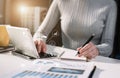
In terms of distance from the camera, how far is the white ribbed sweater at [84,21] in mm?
1533

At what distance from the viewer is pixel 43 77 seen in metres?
0.77

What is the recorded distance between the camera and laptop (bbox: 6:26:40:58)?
1.06 m

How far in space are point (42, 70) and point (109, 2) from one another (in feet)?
2.98

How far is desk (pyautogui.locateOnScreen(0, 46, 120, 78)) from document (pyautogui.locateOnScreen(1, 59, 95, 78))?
4 cm

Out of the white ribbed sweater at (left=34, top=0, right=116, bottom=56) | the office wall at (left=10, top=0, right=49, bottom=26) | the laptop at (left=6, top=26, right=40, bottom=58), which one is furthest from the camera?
the office wall at (left=10, top=0, right=49, bottom=26)

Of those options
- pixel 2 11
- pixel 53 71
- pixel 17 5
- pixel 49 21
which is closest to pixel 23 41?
pixel 53 71

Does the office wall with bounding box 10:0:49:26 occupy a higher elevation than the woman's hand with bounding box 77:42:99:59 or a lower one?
higher

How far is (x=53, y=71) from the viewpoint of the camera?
0.85 metres

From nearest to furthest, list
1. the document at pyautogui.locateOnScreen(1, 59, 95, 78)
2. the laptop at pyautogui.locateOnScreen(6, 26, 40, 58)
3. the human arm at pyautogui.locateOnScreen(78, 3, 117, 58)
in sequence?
1. the document at pyautogui.locateOnScreen(1, 59, 95, 78)
2. the laptop at pyautogui.locateOnScreen(6, 26, 40, 58)
3. the human arm at pyautogui.locateOnScreen(78, 3, 117, 58)

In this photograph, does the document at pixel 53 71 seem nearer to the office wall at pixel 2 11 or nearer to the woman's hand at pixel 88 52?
the woman's hand at pixel 88 52

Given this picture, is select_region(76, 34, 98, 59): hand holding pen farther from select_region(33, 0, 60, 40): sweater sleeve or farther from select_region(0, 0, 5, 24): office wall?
select_region(0, 0, 5, 24): office wall

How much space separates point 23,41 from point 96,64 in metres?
0.37

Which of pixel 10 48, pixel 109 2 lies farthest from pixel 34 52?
pixel 109 2

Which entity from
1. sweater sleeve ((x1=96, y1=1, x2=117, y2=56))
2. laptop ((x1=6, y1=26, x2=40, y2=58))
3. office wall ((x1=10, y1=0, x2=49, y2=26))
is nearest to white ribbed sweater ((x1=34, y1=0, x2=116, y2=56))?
sweater sleeve ((x1=96, y1=1, x2=117, y2=56))
